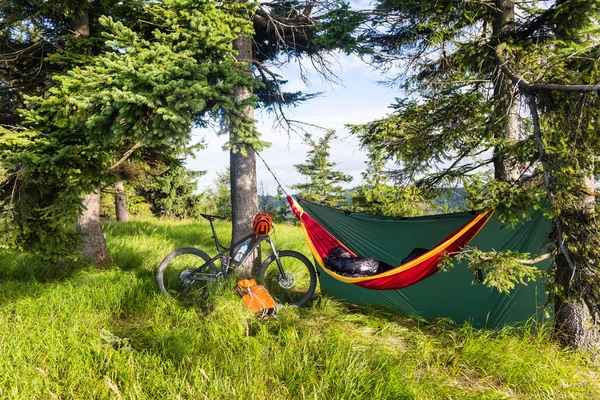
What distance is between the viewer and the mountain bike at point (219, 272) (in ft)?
10.0

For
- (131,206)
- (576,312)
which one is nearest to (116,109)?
(576,312)

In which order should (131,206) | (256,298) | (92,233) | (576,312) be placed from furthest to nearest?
(131,206)
(92,233)
(256,298)
(576,312)

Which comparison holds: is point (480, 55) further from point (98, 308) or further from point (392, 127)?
point (98, 308)

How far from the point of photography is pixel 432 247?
3.08 metres

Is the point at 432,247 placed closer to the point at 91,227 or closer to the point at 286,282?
the point at 286,282

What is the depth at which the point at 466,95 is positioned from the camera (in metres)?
3.04

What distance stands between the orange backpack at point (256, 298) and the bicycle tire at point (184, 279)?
1.25 feet

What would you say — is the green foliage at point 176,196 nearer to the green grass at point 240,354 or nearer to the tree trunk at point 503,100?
the green grass at point 240,354

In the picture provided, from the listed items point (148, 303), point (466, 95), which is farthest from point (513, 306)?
point (148, 303)

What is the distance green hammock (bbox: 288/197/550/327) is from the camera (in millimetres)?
2662

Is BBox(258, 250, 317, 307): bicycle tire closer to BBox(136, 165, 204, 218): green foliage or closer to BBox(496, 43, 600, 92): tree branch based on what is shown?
BBox(496, 43, 600, 92): tree branch

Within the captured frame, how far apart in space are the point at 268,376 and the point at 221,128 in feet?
6.08

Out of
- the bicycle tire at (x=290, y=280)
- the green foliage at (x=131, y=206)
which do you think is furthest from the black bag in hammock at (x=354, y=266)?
the green foliage at (x=131, y=206)

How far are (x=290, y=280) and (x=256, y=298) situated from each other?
673 millimetres
